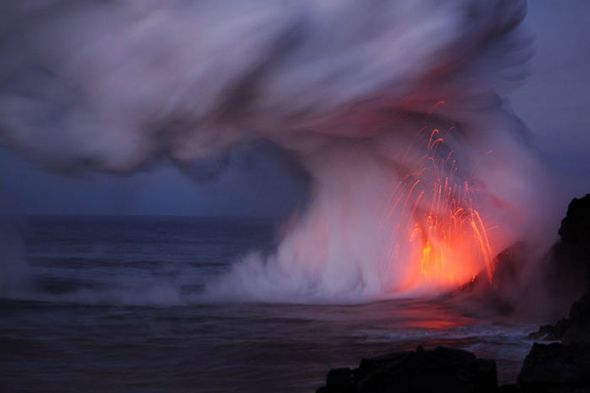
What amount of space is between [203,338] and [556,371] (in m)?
13.3

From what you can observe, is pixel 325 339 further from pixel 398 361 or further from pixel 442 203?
pixel 442 203

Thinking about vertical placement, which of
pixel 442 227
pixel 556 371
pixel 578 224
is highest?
pixel 442 227

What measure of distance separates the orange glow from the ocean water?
5.52m

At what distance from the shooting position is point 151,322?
27.4 meters

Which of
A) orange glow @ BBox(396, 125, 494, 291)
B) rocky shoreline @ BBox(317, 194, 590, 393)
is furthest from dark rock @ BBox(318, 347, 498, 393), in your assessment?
orange glow @ BBox(396, 125, 494, 291)

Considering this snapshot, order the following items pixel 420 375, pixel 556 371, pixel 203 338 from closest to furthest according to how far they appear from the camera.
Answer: pixel 420 375 < pixel 556 371 < pixel 203 338

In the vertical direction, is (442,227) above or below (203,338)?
above

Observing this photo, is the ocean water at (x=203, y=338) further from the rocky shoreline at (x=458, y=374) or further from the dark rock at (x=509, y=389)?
the dark rock at (x=509, y=389)

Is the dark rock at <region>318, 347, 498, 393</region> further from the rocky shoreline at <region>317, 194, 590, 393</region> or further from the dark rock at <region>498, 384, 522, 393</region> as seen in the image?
the dark rock at <region>498, 384, 522, 393</region>

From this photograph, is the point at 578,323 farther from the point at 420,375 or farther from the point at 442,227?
the point at 442,227

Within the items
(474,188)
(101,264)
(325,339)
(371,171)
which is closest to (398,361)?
(325,339)

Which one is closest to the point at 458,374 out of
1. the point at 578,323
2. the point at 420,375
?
the point at 420,375

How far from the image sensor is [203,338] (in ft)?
76.9

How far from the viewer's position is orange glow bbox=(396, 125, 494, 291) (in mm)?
37125
